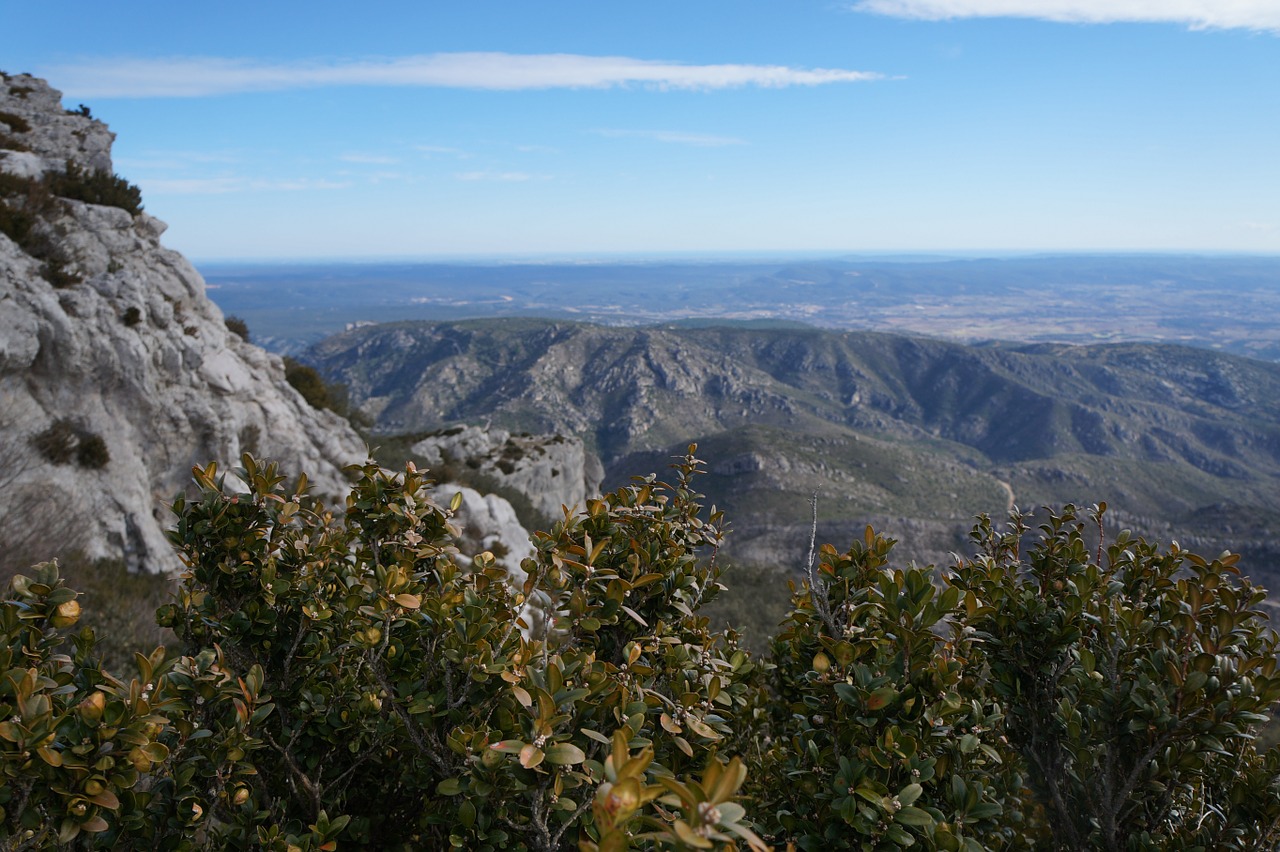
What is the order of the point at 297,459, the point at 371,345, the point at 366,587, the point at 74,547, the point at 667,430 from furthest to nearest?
1. the point at 371,345
2. the point at 667,430
3. the point at 297,459
4. the point at 74,547
5. the point at 366,587

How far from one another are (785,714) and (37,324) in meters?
17.4

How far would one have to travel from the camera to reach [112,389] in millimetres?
14992

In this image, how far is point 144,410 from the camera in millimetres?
15578

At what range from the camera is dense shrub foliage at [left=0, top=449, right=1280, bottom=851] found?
7.44 ft

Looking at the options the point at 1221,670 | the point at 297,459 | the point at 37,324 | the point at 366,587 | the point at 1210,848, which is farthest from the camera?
the point at 297,459

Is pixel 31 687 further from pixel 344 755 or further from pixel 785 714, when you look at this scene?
pixel 785 714

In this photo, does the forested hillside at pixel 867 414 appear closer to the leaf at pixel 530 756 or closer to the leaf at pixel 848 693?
the leaf at pixel 848 693

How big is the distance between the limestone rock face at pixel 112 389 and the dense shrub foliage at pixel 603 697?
10.2 meters

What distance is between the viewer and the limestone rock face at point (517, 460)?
112ft

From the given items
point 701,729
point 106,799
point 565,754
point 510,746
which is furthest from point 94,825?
point 701,729

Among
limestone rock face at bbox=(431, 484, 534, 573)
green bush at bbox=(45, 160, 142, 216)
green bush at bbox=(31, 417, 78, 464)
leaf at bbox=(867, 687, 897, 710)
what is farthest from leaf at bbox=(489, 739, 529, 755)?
green bush at bbox=(45, 160, 142, 216)

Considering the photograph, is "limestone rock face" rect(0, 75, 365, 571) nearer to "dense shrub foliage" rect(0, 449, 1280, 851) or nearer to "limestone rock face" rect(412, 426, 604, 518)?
"limestone rock face" rect(412, 426, 604, 518)

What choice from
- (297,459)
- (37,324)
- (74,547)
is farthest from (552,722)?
(297,459)

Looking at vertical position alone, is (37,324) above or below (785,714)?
above
